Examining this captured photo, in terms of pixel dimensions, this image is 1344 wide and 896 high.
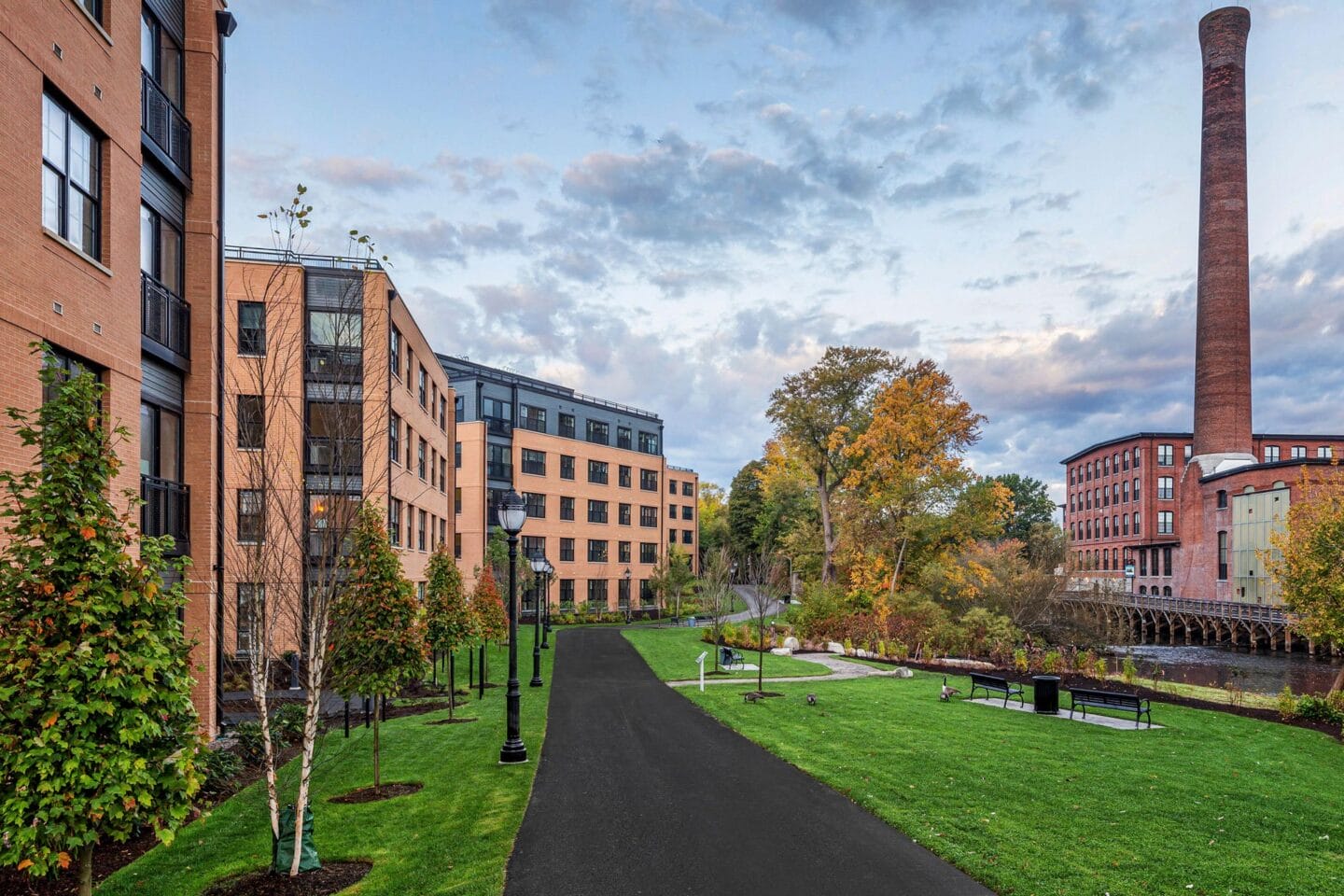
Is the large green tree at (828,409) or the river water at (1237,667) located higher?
the large green tree at (828,409)

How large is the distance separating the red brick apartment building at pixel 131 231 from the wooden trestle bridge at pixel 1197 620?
3982 cm

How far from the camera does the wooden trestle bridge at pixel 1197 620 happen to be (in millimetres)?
49156

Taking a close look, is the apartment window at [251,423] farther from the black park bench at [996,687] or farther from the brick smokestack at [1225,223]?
the brick smokestack at [1225,223]

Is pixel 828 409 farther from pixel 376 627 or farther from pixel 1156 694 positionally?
pixel 376 627

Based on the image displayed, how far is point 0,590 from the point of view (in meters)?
5.77

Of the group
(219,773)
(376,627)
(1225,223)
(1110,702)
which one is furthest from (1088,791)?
(1225,223)

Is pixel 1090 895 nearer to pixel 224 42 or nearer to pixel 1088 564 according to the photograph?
pixel 224 42

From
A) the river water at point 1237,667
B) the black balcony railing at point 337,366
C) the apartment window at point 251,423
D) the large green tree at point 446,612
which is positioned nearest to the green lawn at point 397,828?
the large green tree at point 446,612

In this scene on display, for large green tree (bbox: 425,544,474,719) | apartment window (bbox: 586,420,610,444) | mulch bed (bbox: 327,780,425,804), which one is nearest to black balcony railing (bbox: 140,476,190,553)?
large green tree (bbox: 425,544,474,719)

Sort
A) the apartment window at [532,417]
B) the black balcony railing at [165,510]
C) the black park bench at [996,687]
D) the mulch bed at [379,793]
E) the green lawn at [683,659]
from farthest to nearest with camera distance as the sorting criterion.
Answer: the apartment window at [532,417]
the green lawn at [683,659]
the black park bench at [996,687]
the black balcony railing at [165,510]
the mulch bed at [379,793]

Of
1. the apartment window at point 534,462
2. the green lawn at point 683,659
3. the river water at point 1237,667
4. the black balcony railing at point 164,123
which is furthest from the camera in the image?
the apartment window at point 534,462

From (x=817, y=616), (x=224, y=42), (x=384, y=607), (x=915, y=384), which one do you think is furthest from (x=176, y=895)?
(x=915, y=384)

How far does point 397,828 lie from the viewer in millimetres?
10898

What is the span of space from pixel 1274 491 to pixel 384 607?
66.9m
